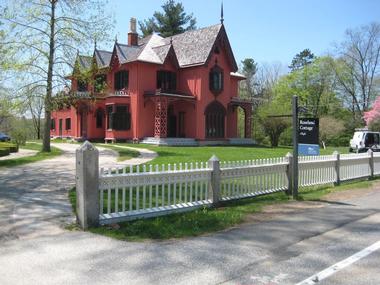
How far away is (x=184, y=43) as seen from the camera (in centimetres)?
3978

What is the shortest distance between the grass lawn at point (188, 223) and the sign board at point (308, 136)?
2539mm

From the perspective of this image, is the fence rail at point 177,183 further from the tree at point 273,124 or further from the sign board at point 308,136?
the tree at point 273,124

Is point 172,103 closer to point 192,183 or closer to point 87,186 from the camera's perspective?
point 192,183

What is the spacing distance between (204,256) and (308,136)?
7.77 m

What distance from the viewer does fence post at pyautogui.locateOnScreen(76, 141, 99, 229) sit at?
725 centimetres

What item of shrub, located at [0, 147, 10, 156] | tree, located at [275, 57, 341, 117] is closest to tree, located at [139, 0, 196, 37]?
tree, located at [275, 57, 341, 117]

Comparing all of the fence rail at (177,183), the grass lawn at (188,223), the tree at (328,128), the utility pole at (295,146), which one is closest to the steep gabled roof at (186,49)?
the tree at (328,128)

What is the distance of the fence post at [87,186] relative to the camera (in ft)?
23.8

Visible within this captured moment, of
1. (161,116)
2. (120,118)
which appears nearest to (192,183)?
(161,116)

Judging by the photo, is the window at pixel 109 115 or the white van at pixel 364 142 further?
the window at pixel 109 115

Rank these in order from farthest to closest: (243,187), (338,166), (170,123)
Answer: (170,123) → (338,166) → (243,187)

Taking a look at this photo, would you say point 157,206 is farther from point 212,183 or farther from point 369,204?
point 369,204

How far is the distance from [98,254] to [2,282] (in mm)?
1365

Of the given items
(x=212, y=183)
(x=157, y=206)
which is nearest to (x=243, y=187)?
(x=212, y=183)
